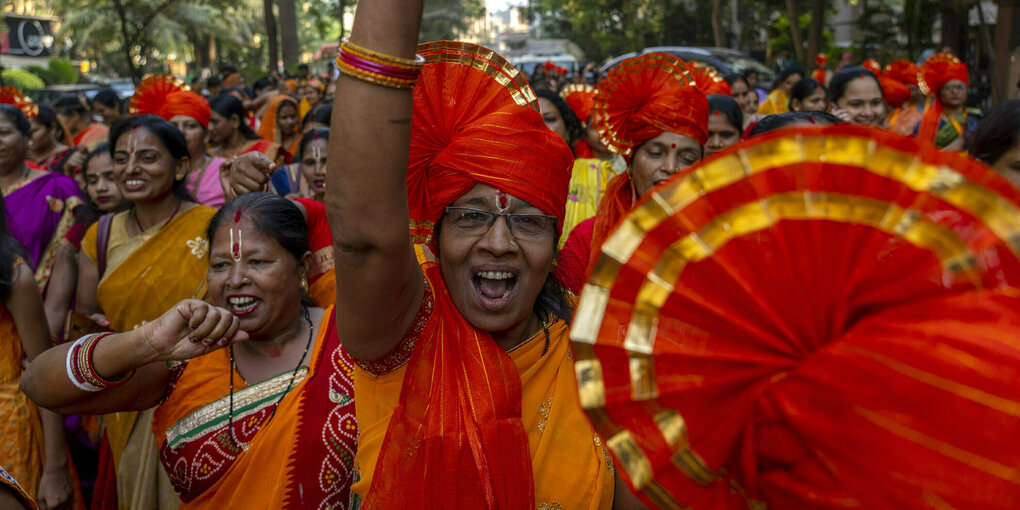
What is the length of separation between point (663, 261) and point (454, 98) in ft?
2.96

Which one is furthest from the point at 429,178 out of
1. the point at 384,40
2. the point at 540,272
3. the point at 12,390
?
the point at 12,390

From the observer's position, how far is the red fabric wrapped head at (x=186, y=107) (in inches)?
222

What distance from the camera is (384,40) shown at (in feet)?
4.43

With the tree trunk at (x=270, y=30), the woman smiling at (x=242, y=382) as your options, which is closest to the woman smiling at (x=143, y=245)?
the woman smiling at (x=242, y=382)

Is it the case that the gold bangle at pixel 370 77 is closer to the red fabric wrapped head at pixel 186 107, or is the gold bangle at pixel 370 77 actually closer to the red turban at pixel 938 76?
the red fabric wrapped head at pixel 186 107

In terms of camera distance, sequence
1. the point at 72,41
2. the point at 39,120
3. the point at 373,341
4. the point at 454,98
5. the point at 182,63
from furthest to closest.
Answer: the point at 182,63
the point at 72,41
the point at 39,120
the point at 454,98
the point at 373,341

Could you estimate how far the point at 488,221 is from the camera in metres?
1.89

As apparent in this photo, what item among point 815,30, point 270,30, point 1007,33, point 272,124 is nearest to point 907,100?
point 1007,33

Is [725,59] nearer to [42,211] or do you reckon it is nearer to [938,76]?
[938,76]

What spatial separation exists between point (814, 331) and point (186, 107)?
543cm

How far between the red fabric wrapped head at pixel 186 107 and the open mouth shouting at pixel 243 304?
3.46 m

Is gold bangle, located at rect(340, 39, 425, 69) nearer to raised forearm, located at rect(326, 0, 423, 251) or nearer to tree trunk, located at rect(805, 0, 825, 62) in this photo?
raised forearm, located at rect(326, 0, 423, 251)

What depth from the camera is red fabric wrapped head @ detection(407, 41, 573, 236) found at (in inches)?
72.0

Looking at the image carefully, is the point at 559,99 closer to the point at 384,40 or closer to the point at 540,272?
the point at 540,272
